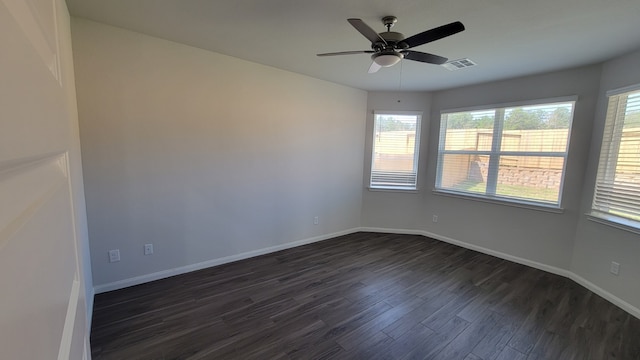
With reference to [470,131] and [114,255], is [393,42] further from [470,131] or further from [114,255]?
[114,255]

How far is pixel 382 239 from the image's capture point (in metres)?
4.51

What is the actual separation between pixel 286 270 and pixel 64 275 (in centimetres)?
296

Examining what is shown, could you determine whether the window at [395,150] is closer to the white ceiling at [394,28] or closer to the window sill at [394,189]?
the window sill at [394,189]

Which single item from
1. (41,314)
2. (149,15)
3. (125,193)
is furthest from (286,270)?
(41,314)

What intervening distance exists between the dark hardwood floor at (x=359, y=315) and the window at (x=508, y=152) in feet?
3.58

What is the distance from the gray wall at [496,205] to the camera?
322 centimetres

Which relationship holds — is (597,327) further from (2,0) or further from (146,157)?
(146,157)

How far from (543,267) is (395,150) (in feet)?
8.62

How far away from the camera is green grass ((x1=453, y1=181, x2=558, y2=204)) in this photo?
137 inches

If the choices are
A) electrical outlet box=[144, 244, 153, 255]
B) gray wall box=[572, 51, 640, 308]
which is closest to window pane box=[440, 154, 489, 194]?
gray wall box=[572, 51, 640, 308]

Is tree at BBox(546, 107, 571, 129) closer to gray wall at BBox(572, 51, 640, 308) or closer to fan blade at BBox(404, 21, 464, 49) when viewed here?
gray wall at BBox(572, 51, 640, 308)

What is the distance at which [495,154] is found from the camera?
389 centimetres

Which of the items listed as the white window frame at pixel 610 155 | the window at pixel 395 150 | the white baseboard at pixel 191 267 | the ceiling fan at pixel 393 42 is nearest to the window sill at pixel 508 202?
the white window frame at pixel 610 155

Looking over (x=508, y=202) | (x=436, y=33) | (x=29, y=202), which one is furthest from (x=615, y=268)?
(x=29, y=202)
